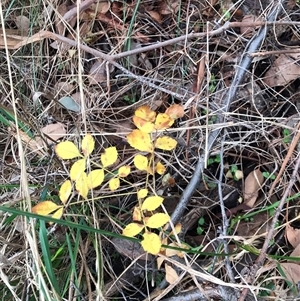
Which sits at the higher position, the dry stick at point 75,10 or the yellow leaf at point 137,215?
the dry stick at point 75,10

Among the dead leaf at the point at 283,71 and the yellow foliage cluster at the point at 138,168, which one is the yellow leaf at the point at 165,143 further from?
the dead leaf at the point at 283,71

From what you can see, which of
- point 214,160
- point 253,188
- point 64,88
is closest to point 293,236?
point 253,188

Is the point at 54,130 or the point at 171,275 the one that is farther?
the point at 54,130

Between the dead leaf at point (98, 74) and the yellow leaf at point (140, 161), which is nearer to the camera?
the yellow leaf at point (140, 161)

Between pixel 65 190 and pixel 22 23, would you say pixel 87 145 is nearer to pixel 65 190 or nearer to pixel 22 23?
pixel 65 190

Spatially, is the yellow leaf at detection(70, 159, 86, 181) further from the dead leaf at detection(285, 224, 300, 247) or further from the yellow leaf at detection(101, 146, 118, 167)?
the dead leaf at detection(285, 224, 300, 247)

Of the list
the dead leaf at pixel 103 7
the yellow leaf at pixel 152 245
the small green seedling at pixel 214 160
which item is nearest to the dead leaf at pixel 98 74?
the dead leaf at pixel 103 7
